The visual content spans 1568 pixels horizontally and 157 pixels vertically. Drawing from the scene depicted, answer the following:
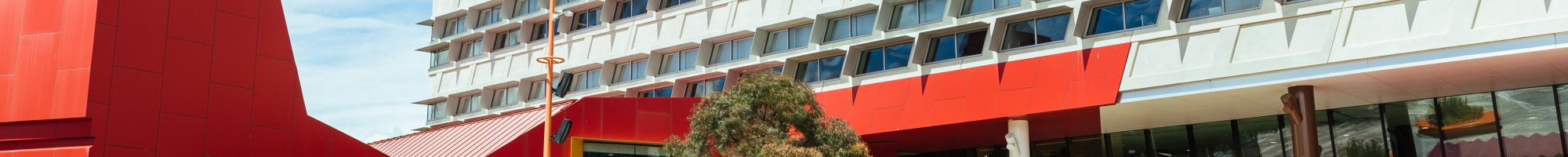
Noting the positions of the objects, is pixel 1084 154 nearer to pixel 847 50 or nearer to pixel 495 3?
pixel 847 50

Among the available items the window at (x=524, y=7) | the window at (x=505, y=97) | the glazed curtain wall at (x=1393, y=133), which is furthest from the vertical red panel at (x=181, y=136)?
the window at (x=505, y=97)

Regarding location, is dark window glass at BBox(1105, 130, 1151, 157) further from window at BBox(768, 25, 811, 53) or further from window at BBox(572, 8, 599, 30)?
window at BBox(572, 8, 599, 30)

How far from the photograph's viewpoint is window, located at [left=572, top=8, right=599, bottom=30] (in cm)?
5259

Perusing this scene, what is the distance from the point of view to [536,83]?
180ft

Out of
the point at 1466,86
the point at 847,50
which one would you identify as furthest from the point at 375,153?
the point at 1466,86

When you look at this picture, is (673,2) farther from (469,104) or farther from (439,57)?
(439,57)

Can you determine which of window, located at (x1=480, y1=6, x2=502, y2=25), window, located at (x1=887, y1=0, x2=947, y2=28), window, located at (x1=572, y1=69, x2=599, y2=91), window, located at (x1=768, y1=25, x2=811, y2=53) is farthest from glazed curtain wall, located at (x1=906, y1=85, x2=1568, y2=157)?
window, located at (x1=480, y1=6, x2=502, y2=25)

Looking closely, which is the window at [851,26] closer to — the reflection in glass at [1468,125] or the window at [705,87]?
the window at [705,87]

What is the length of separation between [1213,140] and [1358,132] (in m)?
4.26

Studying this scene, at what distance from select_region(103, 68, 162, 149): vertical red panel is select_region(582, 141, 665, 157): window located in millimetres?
11052

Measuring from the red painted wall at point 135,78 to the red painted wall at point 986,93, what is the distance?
51.5ft

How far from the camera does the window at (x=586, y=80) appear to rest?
2058 inches

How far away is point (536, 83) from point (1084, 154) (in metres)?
19.7

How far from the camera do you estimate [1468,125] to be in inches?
1421
